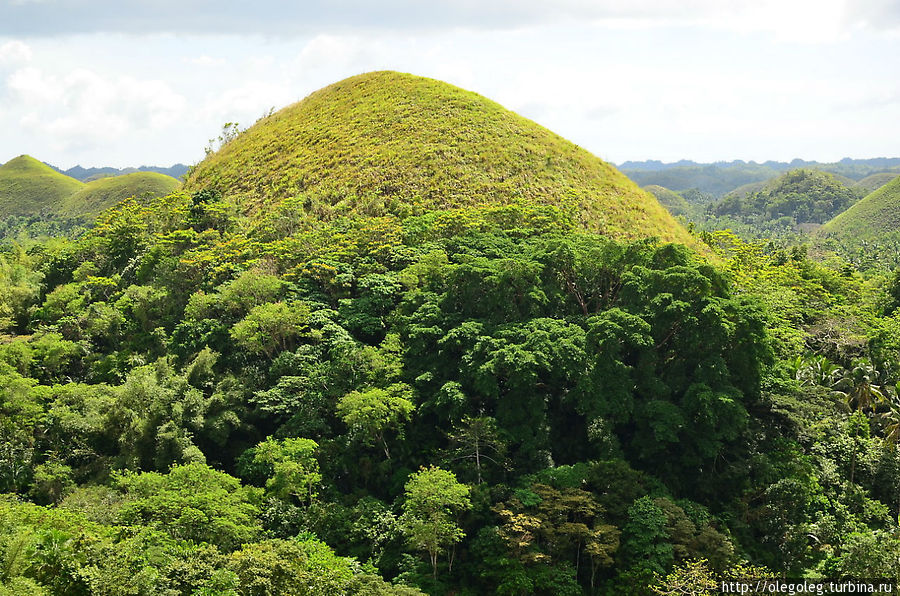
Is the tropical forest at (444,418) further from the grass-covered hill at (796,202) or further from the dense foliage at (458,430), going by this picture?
the grass-covered hill at (796,202)

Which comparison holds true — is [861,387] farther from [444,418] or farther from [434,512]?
[434,512]

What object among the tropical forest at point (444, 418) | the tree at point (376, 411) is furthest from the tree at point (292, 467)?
the tree at point (376, 411)

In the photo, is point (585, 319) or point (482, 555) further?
point (585, 319)

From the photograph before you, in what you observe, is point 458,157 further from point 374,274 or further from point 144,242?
point 144,242

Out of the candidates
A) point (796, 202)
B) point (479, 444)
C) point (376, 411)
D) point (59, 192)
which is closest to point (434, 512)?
point (479, 444)

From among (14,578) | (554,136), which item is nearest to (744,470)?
(14,578)
